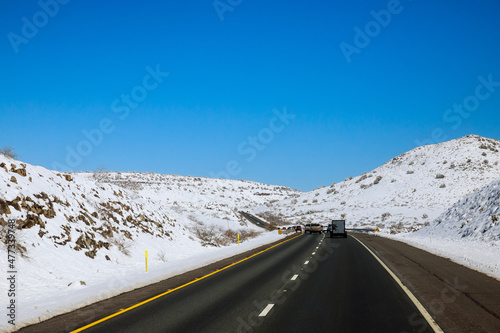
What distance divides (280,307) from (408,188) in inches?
4001

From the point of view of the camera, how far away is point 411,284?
1272 centimetres

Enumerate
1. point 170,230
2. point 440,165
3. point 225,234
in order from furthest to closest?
point 440,165, point 225,234, point 170,230

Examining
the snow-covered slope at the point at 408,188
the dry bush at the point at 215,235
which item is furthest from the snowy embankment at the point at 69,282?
the snow-covered slope at the point at 408,188

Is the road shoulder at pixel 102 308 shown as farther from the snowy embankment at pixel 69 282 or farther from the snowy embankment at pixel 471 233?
the snowy embankment at pixel 471 233

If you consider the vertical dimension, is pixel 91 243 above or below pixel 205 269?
above

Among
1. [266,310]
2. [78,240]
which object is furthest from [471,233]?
[266,310]

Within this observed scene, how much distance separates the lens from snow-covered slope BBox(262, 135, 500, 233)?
282 ft

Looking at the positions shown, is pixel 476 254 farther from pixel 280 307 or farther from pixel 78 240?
pixel 78 240

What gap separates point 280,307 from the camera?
31.4 feet

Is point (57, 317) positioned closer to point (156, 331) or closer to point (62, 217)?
point (156, 331)

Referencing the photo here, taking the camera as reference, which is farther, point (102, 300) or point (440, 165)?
point (440, 165)

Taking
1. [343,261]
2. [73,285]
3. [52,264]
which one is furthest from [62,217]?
[343,261]

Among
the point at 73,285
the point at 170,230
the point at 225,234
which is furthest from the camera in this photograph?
the point at 225,234

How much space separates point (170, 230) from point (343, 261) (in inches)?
617
